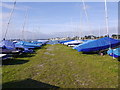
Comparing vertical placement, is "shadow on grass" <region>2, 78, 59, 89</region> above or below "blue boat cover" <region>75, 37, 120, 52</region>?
below

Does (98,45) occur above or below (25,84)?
above

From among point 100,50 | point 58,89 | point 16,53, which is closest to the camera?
point 58,89

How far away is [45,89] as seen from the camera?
5.67 metres

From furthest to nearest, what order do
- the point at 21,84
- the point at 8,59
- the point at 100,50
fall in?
the point at 100,50 < the point at 8,59 < the point at 21,84

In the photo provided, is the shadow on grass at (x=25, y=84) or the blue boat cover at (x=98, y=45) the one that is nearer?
the shadow on grass at (x=25, y=84)

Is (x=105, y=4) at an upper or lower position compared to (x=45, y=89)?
upper

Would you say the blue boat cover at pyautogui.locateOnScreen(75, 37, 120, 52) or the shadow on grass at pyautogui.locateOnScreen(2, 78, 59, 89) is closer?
the shadow on grass at pyautogui.locateOnScreen(2, 78, 59, 89)

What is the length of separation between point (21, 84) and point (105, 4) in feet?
51.1

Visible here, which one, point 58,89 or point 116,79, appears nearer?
point 58,89

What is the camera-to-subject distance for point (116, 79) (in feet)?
21.8

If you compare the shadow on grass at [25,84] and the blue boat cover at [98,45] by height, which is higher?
the blue boat cover at [98,45]

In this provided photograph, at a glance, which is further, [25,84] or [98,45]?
[98,45]

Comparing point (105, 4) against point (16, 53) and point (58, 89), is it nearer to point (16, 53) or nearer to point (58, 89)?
point (16, 53)

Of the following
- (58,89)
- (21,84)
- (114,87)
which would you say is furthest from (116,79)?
(21,84)
